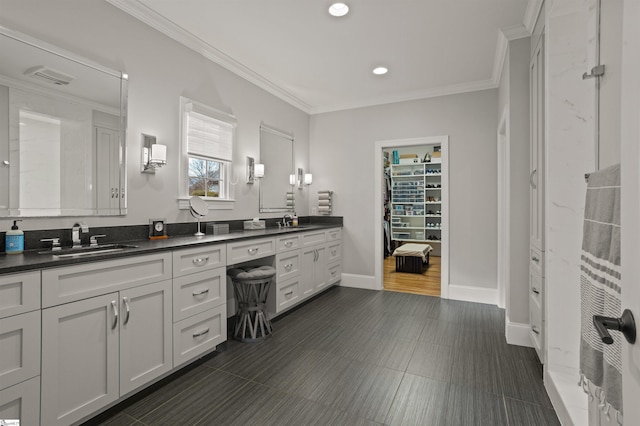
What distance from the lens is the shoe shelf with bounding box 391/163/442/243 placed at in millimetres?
7691

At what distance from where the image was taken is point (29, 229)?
190cm

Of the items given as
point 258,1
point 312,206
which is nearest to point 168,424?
point 258,1

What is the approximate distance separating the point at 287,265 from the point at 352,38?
2.37m

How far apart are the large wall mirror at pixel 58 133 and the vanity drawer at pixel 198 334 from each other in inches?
39.3

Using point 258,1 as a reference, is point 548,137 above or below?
below

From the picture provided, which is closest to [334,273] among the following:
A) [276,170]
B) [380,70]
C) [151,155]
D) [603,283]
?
[276,170]

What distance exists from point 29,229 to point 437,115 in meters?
4.36

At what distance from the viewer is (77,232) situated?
208cm

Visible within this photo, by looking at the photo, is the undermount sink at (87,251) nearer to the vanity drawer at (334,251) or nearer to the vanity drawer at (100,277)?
the vanity drawer at (100,277)

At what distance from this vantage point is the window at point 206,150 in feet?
9.71

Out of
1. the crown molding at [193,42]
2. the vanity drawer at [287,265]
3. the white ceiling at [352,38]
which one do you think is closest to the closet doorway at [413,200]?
the white ceiling at [352,38]

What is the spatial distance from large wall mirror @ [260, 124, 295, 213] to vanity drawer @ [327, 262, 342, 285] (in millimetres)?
1020

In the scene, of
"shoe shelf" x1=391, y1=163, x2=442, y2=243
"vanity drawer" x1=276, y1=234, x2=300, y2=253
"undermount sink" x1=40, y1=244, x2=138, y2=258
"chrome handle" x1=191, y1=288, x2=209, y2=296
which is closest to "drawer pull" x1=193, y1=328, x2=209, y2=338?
"chrome handle" x1=191, y1=288, x2=209, y2=296

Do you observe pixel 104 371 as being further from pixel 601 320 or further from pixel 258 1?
pixel 258 1
